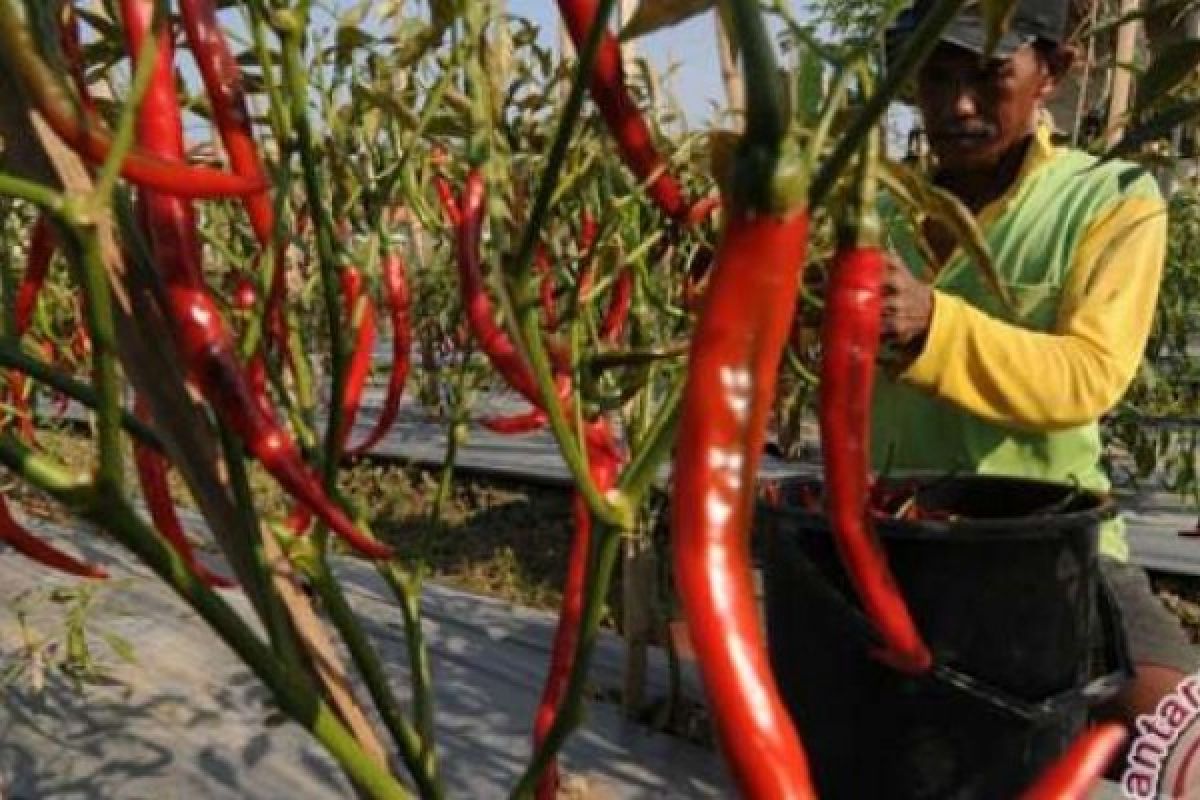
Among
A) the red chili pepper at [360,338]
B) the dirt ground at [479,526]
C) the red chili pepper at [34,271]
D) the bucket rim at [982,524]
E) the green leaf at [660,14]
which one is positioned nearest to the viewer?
the green leaf at [660,14]

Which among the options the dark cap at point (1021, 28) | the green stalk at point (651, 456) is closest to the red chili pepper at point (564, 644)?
the green stalk at point (651, 456)

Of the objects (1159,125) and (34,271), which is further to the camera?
(34,271)

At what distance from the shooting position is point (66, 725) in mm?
1652

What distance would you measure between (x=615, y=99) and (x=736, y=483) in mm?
201

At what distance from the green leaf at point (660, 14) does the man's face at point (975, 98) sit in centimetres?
82

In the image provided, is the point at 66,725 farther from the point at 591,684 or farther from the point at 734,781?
the point at 734,781

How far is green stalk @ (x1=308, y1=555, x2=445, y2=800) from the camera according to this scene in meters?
0.56

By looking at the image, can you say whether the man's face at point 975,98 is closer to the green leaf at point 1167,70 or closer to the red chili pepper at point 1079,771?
the green leaf at point 1167,70

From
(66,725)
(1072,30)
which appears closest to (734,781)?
(1072,30)

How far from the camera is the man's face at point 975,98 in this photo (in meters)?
1.17

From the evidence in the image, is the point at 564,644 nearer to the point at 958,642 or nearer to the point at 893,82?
the point at 958,642

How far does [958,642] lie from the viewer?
102cm

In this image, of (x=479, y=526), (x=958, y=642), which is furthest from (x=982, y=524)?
(x=479, y=526)

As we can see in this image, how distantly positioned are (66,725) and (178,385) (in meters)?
1.39
